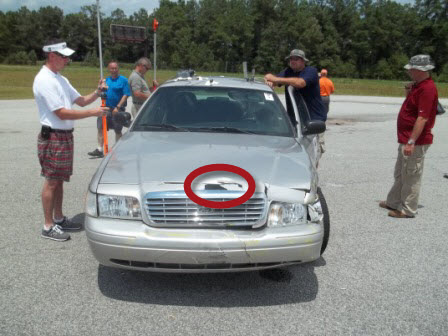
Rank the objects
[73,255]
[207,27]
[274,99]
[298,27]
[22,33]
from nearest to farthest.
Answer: [73,255]
[274,99]
[298,27]
[207,27]
[22,33]

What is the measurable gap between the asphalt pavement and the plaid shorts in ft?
2.28

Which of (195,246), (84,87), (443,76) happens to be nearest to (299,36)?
(443,76)

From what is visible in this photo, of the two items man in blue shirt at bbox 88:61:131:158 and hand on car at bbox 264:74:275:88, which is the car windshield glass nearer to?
hand on car at bbox 264:74:275:88

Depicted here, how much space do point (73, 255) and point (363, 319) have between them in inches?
99.7

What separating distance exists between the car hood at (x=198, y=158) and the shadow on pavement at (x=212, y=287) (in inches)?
34.5

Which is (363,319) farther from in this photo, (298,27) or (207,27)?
(207,27)

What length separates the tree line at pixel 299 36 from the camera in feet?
278

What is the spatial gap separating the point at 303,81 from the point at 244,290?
2.90 metres

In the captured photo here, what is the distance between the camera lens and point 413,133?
16.1 feet

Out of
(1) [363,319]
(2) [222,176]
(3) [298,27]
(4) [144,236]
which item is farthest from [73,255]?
(3) [298,27]

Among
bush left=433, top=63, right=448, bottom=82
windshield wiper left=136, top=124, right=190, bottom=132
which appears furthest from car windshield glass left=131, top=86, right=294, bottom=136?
bush left=433, top=63, right=448, bottom=82

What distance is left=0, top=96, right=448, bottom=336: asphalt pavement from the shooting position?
290 centimetres

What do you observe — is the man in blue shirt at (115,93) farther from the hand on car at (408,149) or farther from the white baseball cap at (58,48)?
the hand on car at (408,149)

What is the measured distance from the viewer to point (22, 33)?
121m
